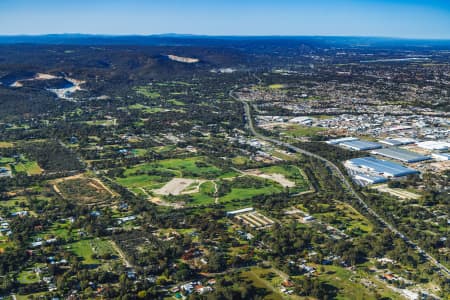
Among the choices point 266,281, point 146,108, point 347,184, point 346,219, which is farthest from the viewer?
point 146,108

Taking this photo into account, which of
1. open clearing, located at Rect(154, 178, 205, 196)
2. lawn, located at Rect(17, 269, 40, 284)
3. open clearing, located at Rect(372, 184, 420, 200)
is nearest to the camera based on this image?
lawn, located at Rect(17, 269, 40, 284)

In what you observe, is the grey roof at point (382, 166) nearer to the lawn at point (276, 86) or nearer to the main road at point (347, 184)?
the main road at point (347, 184)

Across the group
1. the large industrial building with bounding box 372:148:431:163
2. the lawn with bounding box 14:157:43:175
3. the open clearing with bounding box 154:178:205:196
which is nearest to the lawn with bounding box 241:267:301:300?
Result: the open clearing with bounding box 154:178:205:196

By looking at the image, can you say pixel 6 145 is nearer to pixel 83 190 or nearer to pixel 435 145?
pixel 83 190

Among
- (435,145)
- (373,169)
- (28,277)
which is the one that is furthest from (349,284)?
(435,145)

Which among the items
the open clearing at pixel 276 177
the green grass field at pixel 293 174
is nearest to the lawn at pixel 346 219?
the green grass field at pixel 293 174

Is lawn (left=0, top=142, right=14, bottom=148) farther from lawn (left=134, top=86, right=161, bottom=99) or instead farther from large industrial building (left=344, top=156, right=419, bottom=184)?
lawn (left=134, top=86, right=161, bottom=99)

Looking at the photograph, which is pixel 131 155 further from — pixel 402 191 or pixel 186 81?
pixel 186 81
